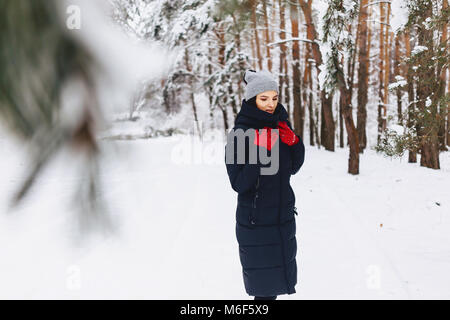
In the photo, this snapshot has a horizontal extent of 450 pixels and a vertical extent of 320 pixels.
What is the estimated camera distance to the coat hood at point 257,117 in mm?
2152

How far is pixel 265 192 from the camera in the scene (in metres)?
2.20

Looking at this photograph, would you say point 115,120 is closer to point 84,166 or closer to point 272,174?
point 84,166

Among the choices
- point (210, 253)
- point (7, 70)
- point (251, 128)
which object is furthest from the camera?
point (210, 253)

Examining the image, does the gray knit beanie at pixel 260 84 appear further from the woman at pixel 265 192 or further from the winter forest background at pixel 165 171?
the winter forest background at pixel 165 171

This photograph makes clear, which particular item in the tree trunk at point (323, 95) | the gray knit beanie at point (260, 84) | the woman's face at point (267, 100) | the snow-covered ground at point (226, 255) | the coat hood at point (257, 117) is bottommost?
the snow-covered ground at point (226, 255)

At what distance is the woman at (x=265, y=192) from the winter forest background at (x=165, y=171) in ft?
0.80

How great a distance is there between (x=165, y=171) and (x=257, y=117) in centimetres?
806

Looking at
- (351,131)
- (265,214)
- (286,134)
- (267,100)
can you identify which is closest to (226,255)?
(265,214)

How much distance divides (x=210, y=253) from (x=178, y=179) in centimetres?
503

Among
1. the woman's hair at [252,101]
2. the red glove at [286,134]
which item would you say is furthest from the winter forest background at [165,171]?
the red glove at [286,134]

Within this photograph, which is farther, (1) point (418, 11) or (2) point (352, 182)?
(2) point (352, 182)

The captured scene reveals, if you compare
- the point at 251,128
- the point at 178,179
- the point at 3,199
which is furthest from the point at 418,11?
the point at 178,179

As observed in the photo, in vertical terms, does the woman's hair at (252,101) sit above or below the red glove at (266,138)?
above

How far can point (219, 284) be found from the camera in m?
3.36
